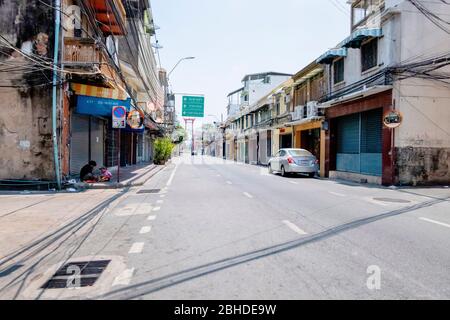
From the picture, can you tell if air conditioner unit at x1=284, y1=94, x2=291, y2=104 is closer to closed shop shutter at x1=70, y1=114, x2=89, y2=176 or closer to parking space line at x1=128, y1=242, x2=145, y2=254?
closed shop shutter at x1=70, y1=114, x2=89, y2=176

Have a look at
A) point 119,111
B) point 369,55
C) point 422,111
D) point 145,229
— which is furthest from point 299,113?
point 145,229

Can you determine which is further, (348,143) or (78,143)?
(348,143)

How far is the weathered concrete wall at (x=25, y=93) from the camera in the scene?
1317cm

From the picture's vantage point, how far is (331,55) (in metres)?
21.3

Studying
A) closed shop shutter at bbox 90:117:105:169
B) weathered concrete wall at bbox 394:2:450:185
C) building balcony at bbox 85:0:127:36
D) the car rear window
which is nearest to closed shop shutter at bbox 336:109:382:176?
weathered concrete wall at bbox 394:2:450:185

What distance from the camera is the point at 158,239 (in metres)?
6.22

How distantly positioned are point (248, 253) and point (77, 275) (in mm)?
2288

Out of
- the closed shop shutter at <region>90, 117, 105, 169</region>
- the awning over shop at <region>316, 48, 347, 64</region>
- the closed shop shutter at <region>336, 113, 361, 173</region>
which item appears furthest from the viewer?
the awning over shop at <region>316, 48, 347, 64</region>

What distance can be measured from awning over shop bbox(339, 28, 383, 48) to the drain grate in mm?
16428

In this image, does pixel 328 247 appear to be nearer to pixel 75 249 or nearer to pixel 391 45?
pixel 75 249

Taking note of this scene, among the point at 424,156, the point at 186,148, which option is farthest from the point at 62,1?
the point at 186,148

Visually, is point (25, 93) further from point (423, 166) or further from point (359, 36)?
point (423, 166)

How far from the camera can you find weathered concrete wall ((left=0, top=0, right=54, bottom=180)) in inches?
519

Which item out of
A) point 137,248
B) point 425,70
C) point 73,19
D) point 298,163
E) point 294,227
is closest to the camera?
point 137,248
